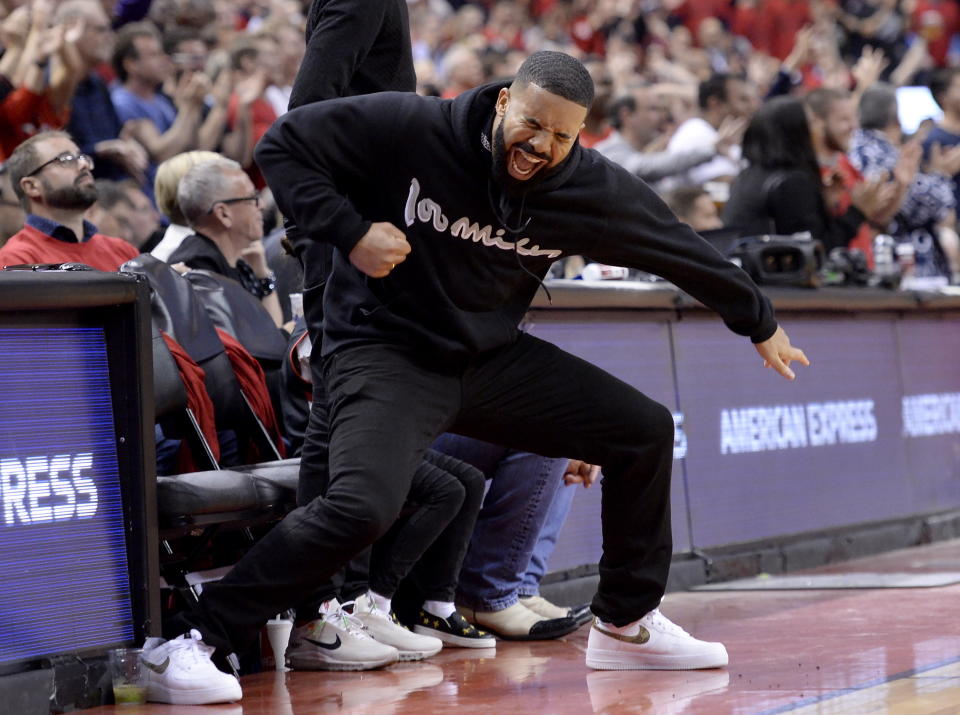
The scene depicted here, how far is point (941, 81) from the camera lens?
11.0m

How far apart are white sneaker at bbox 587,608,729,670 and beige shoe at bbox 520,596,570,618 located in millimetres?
825

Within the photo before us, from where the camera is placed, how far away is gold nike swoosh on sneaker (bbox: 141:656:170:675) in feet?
13.3

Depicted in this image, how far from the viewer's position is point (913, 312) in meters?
8.14

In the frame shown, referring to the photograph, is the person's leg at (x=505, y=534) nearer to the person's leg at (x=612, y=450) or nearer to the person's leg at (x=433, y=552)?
the person's leg at (x=433, y=552)

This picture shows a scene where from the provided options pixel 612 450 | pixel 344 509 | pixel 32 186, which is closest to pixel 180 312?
pixel 32 186

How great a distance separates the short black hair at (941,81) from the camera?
35.5 ft

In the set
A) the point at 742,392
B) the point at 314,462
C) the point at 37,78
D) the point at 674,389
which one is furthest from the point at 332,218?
the point at 37,78

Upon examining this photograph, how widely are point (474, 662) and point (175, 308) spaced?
1.48m

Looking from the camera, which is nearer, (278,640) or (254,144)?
(278,640)

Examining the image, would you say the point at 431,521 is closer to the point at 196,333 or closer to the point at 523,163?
the point at 196,333

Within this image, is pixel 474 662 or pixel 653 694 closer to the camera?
pixel 653 694

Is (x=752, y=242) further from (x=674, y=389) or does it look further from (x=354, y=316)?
(x=354, y=316)

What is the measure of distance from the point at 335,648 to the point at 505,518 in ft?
3.01

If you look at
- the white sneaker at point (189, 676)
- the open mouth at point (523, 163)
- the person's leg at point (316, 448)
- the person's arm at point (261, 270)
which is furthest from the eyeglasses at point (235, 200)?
the white sneaker at point (189, 676)
